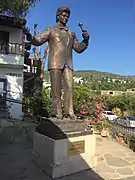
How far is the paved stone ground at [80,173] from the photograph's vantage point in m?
4.71

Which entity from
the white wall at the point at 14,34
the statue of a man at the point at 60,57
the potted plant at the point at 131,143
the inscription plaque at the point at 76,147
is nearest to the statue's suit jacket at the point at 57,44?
the statue of a man at the point at 60,57

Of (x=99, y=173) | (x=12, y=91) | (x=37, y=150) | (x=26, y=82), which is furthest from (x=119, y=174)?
(x=26, y=82)

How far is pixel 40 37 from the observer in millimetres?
5082

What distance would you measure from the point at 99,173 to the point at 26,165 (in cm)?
150

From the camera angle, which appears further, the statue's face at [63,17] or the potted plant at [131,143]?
the potted plant at [131,143]

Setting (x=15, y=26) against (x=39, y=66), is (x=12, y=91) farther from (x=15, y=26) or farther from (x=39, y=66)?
(x=15, y=26)

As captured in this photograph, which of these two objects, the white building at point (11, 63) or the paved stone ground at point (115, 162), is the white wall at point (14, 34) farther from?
the paved stone ground at point (115, 162)

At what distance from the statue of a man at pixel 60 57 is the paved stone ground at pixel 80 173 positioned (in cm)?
116

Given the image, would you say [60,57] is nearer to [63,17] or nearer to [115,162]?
[63,17]

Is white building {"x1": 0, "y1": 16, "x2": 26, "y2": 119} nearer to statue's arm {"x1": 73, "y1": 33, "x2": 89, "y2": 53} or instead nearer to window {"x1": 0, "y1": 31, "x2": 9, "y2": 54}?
window {"x1": 0, "y1": 31, "x2": 9, "y2": 54}

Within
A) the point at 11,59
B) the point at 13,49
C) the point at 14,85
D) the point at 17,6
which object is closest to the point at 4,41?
the point at 13,49

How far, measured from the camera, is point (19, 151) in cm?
639

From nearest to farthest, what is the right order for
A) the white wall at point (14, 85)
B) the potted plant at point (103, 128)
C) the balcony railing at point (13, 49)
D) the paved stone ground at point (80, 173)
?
the paved stone ground at point (80, 173) → the potted plant at point (103, 128) → the white wall at point (14, 85) → the balcony railing at point (13, 49)

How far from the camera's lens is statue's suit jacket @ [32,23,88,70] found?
5.05 meters
